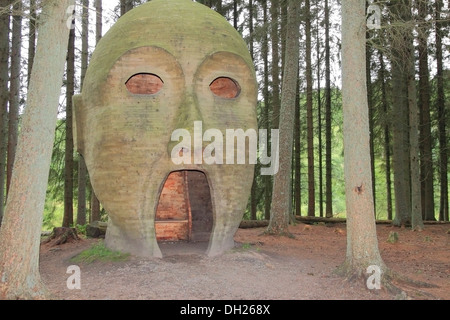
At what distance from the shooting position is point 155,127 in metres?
7.91

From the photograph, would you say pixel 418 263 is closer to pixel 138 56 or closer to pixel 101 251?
pixel 101 251

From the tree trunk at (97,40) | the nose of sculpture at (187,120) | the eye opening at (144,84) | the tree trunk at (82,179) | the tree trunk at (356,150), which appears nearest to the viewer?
the tree trunk at (356,150)

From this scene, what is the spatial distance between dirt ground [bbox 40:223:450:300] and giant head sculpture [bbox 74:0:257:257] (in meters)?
0.63

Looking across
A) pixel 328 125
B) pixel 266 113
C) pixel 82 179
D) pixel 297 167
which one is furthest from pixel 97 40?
pixel 328 125

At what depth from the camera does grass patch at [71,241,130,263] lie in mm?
7773

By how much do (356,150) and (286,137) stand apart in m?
6.38

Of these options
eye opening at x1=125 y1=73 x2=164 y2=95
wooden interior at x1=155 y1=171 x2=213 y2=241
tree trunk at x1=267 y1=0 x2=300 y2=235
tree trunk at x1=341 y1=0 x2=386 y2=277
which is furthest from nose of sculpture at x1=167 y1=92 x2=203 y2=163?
tree trunk at x1=267 y1=0 x2=300 y2=235

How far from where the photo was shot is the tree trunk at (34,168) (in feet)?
17.2

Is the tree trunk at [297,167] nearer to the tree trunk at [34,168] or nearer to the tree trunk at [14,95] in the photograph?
the tree trunk at [14,95]

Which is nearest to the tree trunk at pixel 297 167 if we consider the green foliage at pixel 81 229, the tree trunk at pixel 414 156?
the tree trunk at pixel 414 156

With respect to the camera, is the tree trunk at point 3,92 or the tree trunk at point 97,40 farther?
the tree trunk at point 97,40

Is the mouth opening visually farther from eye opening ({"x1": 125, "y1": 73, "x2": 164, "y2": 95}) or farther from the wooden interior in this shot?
eye opening ({"x1": 125, "y1": 73, "x2": 164, "y2": 95})

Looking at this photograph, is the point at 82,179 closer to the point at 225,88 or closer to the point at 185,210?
the point at 185,210

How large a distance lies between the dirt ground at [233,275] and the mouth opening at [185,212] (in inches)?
35.3
